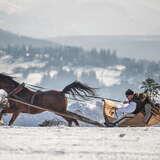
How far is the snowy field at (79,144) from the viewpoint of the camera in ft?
26.1

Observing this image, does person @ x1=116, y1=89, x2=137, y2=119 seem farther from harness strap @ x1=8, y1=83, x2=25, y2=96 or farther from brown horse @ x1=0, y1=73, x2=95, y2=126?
harness strap @ x1=8, y1=83, x2=25, y2=96

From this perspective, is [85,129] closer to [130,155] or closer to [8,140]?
[8,140]

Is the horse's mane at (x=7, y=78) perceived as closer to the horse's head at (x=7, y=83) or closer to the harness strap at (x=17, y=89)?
the horse's head at (x=7, y=83)

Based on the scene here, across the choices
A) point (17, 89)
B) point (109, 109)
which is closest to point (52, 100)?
point (17, 89)

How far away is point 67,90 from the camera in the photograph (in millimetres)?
14375

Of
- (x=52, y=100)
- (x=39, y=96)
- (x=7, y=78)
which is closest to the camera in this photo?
(x=39, y=96)

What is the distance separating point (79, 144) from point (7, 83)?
5790mm

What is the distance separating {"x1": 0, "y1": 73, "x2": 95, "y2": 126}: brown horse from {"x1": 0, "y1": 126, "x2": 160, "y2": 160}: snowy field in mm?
2907

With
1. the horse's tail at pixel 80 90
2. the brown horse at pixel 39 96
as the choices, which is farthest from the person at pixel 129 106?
the horse's tail at pixel 80 90

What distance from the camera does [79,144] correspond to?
8891 millimetres

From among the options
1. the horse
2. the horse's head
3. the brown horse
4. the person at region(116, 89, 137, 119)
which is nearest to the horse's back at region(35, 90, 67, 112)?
the brown horse

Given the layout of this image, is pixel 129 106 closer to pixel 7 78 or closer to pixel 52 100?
pixel 52 100

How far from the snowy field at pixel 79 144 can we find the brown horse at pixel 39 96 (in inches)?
114

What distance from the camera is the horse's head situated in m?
14.2
